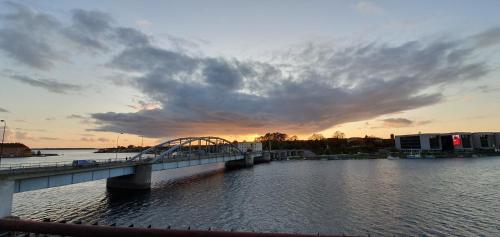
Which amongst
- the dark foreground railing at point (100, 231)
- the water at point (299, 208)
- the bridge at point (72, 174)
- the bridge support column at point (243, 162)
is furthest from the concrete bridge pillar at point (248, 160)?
the dark foreground railing at point (100, 231)

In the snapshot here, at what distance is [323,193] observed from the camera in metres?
61.1

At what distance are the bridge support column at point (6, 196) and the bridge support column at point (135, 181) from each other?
1272 inches

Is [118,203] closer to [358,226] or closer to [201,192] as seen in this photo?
[201,192]

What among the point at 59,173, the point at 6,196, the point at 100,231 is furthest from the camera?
the point at 59,173

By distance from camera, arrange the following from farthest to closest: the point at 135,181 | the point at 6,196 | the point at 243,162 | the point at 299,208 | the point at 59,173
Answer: the point at 243,162 → the point at 135,181 → the point at 299,208 → the point at 59,173 → the point at 6,196

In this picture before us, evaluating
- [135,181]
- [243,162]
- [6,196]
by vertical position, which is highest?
[6,196]

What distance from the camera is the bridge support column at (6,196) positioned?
34969mm

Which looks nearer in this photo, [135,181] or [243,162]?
[135,181]

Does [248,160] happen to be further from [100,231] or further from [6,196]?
[100,231]

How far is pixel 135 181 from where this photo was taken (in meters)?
69.5

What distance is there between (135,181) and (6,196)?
33468 mm

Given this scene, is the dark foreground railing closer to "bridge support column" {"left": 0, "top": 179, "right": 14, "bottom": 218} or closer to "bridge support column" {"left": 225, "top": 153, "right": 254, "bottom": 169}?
"bridge support column" {"left": 0, "top": 179, "right": 14, "bottom": 218}

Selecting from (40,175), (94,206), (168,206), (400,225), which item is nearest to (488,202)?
(400,225)

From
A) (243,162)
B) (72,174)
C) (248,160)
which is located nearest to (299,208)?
(72,174)
